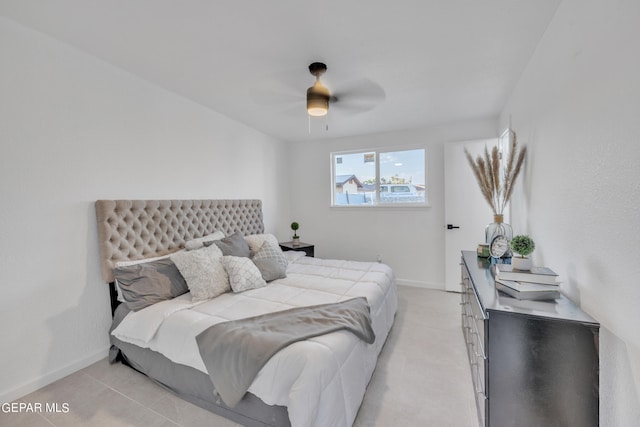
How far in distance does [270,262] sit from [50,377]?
1.81 m

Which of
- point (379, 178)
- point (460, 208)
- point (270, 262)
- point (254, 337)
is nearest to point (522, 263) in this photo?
point (254, 337)

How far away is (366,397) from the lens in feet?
5.90

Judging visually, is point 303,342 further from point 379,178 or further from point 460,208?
point 379,178

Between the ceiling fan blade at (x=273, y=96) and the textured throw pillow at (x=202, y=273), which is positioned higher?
the ceiling fan blade at (x=273, y=96)

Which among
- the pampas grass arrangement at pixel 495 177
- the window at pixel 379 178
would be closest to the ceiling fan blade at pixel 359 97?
the pampas grass arrangement at pixel 495 177

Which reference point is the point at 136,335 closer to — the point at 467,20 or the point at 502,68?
the point at 467,20

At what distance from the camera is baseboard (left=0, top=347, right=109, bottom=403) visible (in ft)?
5.74

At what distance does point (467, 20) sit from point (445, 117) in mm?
2045

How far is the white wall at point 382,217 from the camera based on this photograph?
156 inches

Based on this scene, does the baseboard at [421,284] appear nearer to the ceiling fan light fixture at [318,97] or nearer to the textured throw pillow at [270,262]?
the textured throw pillow at [270,262]

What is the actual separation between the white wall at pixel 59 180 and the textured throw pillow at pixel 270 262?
3.94 ft

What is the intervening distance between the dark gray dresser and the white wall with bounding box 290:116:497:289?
8.97 ft

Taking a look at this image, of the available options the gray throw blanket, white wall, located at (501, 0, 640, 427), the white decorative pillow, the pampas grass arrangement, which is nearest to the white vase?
white wall, located at (501, 0, 640, 427)

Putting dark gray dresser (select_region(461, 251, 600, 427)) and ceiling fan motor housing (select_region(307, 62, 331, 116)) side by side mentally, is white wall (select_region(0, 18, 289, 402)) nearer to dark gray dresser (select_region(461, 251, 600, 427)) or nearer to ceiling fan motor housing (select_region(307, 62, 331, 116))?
ceiling fan motor housing (select_region(307, 62, 331, 116))
